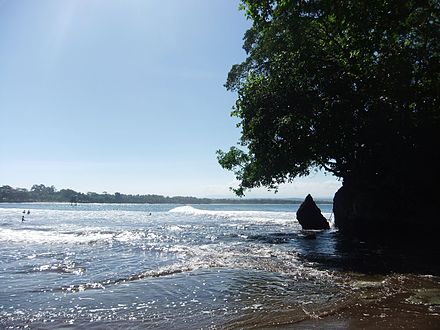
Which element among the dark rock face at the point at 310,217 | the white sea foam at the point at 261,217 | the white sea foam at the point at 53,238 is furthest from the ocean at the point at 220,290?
the white sea foam at the point at 261,217

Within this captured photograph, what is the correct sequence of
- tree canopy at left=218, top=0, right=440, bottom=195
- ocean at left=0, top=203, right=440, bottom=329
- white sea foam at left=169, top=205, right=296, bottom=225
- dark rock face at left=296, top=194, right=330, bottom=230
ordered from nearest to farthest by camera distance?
1. ocean at left=0, top=203, right=440, bottom=329
2. tree canopy at left=218, top=0, right=440, bottom=195
3. dark rock face at left=296, top=194, right=330, bottom=230
4. white sea foam at left=169, top=205, right=296, bottom=225

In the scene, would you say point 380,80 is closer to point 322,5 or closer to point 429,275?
point 322,5

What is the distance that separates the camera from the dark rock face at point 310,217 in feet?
112

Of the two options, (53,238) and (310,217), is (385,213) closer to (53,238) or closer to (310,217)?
(310,217)

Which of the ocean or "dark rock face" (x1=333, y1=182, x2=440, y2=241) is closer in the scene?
the ocean

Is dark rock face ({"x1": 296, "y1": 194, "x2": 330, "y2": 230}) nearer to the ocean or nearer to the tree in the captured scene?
the tree

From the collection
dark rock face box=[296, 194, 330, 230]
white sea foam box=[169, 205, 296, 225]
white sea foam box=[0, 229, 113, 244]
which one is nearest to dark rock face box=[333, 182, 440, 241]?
dark rock face box=[296, 194, 330, 230]

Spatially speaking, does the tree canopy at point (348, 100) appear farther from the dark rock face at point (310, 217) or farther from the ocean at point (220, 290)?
the dark rock face at point (310, 217)

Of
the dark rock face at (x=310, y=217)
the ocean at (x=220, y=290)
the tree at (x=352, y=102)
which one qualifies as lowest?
the ocean at (x=220, y=290)

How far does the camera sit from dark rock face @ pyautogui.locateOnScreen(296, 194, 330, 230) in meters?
34.1

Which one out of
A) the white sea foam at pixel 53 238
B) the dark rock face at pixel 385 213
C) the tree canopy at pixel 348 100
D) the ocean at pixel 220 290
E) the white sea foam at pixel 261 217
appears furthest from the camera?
the white sea foam at pixel 261 217

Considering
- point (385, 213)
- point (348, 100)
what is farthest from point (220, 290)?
point (385, 213)

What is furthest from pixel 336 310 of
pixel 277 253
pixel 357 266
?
pixel 277 253

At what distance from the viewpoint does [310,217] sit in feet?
113
